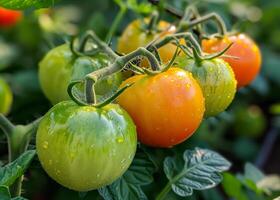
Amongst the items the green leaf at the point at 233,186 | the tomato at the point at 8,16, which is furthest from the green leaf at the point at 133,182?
the tomato at the point at 8,16

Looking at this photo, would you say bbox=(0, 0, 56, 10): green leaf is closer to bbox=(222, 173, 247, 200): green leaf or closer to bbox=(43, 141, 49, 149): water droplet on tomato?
bbox=(43, 141, 49, 149): water droplet on tomato

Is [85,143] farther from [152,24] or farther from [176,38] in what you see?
[152,24]

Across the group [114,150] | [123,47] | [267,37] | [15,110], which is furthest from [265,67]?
[114,150]

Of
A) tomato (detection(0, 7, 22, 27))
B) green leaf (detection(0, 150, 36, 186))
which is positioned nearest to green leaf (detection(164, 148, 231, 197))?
green leaf (detection(0, 150, 36, 186))

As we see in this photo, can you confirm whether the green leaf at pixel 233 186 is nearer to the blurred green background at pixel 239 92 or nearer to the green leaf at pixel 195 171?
the green leaf at pixel 195 171

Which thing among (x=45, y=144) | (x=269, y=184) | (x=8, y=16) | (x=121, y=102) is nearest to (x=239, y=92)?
(x=269, y=184)
